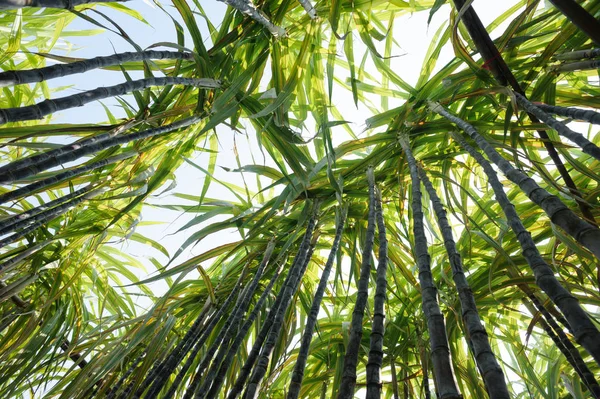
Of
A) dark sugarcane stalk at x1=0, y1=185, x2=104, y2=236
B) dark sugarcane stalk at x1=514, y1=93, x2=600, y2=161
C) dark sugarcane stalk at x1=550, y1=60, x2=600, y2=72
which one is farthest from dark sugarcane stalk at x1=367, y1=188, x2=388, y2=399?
dark sugarcane stalk at x1=0, y1=185, x2=104, y2=236

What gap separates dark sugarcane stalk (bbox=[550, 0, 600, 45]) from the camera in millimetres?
386

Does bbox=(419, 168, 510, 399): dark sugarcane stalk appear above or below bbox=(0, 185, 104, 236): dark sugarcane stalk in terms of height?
below

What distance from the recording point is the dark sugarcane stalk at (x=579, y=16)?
1.27 feet

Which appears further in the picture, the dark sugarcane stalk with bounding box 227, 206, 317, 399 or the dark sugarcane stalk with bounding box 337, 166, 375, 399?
the dark sugarcane stalk with bounding box 227, 206, 317, 399

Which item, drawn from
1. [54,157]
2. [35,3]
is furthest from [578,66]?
[54,157]

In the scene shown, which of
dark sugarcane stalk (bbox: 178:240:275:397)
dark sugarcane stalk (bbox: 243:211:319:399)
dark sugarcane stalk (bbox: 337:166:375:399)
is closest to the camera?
dark sugarcane stalk (bbox: 337:166:375:399)

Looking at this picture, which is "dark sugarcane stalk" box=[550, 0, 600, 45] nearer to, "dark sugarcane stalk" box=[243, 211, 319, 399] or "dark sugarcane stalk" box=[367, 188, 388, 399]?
"dark sugarcane stalk" box=[367, 188, 388, 399]

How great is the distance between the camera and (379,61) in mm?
1177

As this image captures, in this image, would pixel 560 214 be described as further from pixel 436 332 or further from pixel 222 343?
pixel 222 343

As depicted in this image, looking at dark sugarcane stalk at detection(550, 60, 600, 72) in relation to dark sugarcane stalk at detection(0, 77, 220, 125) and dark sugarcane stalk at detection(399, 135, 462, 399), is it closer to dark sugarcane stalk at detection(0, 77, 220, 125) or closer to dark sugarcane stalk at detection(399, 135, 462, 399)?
dark sugarcane stalk at detection(399, 135, 462, 399)

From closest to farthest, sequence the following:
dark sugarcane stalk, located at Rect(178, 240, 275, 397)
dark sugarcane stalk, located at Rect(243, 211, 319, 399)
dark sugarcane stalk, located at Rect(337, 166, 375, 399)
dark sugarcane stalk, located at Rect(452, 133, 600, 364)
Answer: dark sugarcane stalk, located at Rect(452, 133, 600, 364)
dark sugarcane stalk, located at Rect(337, 166, 375, 399)
dark sugarcane stalk, located at Rect(243, 211, 319, 399)
dark sugarcane stalk, located at Rect(178, 240, 275, 397)

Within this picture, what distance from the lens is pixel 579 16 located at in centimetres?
39

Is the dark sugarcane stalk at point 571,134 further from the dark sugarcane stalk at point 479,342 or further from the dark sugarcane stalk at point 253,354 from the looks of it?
the dark sugarcane stalk at point 253,354

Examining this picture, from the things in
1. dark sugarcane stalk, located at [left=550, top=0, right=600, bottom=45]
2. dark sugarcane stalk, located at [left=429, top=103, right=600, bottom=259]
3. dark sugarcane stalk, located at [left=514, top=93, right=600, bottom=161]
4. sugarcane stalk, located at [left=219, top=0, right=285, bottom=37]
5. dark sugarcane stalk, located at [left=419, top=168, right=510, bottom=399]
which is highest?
sugarcane stalk, located at [left=219, top=0, right=285, bottom=37]
